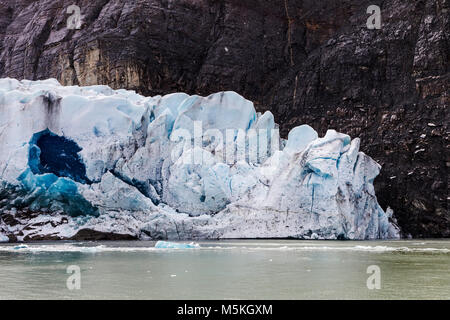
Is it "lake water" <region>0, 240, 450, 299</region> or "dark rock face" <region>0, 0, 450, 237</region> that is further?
"dark rock face" <region>0, 0, 450, 237</region>

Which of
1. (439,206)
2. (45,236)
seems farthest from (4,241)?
(439,206)

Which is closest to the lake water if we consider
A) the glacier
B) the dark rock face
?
the glacier

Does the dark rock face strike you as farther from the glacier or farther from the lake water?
the lake water

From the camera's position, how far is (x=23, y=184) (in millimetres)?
23031

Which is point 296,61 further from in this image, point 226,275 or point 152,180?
point 226,275

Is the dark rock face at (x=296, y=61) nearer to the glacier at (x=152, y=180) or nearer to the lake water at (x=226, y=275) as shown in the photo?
the glacier at (x=152, y=180)

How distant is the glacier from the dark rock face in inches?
281

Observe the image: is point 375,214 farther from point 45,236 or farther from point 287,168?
point 45,236

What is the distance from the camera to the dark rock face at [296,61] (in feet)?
104

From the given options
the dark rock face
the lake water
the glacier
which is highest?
the dark rock face

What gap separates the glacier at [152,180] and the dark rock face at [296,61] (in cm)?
715

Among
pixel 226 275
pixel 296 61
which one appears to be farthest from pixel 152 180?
pixel 296 61

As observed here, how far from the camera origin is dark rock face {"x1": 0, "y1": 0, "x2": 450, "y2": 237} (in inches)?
1254

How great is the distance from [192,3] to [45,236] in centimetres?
2843
